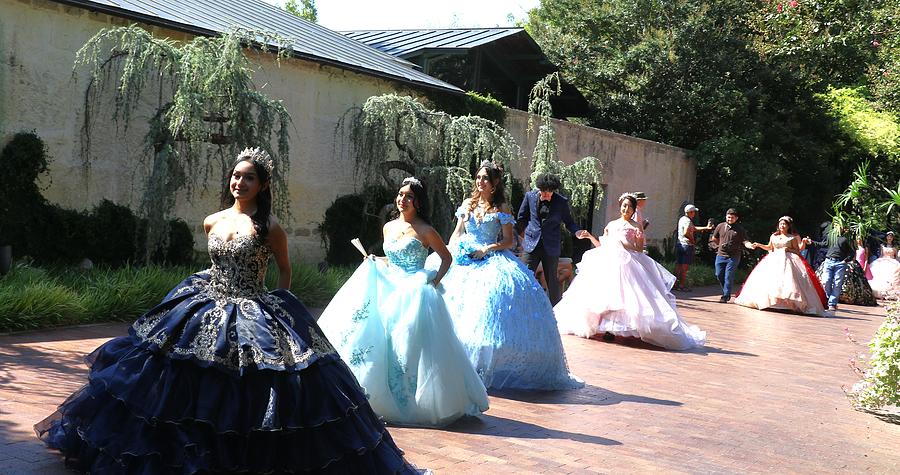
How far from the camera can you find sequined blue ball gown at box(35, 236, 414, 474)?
416 cm

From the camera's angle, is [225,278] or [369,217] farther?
[369,217]

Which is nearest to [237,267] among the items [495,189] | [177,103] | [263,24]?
[495,189]

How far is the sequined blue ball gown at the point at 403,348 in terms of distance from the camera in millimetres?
6105

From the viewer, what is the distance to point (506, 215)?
7949mm

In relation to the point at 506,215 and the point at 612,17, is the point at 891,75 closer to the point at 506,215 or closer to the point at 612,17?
the point at 612,17

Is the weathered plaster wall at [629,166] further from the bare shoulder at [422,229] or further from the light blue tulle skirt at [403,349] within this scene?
the light blue tulle skirt at [403,349]

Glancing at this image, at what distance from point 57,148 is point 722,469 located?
9038 mm

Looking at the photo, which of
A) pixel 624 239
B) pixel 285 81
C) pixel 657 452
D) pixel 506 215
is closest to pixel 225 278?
pixel 657 452

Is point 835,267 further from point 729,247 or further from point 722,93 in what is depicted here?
point 722,93

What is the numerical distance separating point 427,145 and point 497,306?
279 inches

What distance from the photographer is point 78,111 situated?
11.6 m

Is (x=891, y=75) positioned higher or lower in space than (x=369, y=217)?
higher

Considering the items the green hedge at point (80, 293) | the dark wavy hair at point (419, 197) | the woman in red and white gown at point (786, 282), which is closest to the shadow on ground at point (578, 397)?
the dark wavy hair at point (419, 197)

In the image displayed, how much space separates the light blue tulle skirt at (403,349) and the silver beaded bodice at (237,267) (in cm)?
160
